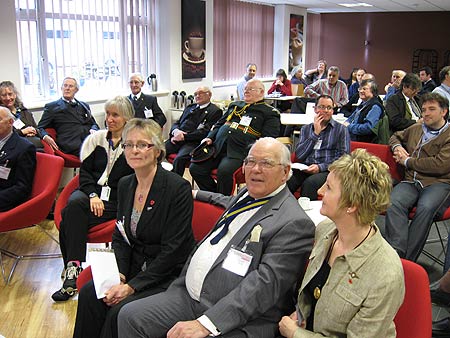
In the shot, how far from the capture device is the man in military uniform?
15.4ft

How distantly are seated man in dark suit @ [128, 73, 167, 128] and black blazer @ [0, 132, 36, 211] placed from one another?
2577mm

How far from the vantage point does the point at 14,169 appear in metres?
3.54

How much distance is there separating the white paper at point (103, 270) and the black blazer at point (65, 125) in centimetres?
302

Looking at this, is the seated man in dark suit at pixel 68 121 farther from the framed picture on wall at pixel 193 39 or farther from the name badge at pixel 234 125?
the framed picture on wall at pixel 193 39

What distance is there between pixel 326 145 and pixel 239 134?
38.4 inches

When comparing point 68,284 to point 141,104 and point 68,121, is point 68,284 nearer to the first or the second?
point 68,121

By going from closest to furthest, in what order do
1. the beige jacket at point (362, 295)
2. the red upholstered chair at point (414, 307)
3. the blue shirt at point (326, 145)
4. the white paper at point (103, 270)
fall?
the beige jacket at point (362, 295), the red upholstered chair at point (414, 307), the white paper at point (103, 270), the blue shirt at point (326, 145)

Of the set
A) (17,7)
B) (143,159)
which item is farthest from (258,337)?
(17,7)

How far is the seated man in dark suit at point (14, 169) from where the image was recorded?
347 cm

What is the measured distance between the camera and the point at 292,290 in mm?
1979

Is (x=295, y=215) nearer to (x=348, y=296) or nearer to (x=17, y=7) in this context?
(x=348, y=296)

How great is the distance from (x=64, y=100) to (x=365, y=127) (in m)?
3.24

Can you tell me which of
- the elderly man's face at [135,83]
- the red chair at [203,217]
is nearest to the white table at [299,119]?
the elderly man's face at [135,83]

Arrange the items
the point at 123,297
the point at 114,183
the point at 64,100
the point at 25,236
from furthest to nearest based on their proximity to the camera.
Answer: the point at 64,100 → the point at 25,236 → the point at 114,183 → the point at 123,297
